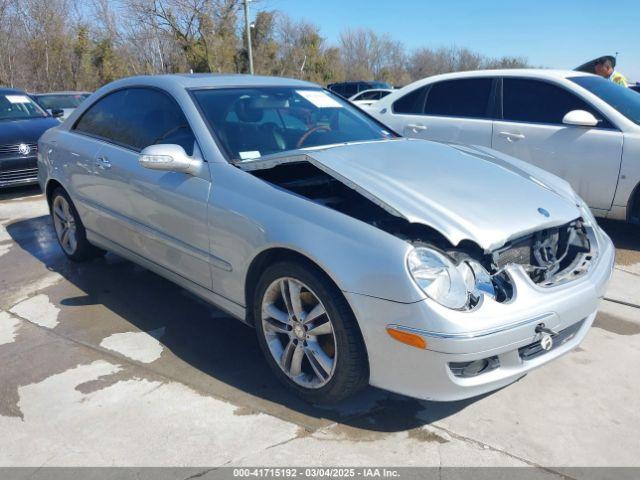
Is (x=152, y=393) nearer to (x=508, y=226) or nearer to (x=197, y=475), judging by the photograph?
(x=197, y=475)

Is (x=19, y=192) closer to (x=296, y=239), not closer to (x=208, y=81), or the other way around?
(x=208, y=81)

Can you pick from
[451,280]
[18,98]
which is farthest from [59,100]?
[451,280]

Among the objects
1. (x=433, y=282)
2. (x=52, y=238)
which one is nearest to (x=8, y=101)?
(x=52, y=238)

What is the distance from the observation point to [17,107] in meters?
8.63

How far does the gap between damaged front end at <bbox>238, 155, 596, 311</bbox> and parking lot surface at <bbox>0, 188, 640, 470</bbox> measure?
64 centimetres

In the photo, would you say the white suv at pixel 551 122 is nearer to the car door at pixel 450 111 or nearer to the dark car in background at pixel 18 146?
the car door at pixel 450 111

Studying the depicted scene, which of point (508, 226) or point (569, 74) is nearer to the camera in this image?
point (508, 226)

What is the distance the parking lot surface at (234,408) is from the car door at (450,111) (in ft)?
8.16

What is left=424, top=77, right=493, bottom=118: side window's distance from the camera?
5.68 meters

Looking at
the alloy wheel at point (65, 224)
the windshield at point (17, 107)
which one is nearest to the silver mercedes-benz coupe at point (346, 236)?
the alloy wheel at point (65, 224)

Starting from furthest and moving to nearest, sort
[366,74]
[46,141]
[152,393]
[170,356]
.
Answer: [366,74]
[46,141]
[170,356]
[152,393]

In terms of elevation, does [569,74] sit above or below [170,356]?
above

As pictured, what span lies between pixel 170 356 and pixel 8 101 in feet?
24.1

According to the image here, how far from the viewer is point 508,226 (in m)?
2.46
